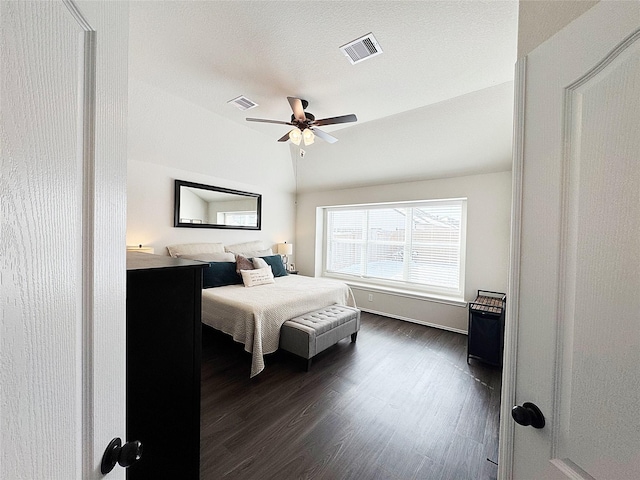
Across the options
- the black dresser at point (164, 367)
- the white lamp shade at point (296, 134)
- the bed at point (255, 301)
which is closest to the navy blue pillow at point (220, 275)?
the bed at point (255, 301)

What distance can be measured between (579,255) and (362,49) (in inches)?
81.8

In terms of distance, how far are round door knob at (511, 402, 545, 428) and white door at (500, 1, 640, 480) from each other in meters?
0.02

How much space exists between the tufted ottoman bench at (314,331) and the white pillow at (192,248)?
2044mm

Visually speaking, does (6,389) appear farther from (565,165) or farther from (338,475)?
(338,475)

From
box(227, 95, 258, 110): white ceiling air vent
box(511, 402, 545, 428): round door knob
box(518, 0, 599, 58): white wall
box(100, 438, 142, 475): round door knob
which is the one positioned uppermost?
box(227, 95, 258, 110): white ceiling air vent

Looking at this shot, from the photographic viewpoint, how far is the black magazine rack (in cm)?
286

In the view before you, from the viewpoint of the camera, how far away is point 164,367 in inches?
39.1

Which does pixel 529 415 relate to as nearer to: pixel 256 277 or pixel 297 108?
pixel 297 108

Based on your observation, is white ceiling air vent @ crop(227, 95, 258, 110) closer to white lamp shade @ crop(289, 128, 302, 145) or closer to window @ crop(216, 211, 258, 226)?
white lamp shade @ crop(289, 128, 302, 145)

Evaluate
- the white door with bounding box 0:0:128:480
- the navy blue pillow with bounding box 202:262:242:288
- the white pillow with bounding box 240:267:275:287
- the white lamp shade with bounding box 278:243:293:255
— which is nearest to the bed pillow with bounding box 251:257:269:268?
the white pillow with bounding box 240:267:275:287

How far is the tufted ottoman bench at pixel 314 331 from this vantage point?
272 centimetres

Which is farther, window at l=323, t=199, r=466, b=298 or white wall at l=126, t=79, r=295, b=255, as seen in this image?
window at l=323, t=199, r=466, b=298

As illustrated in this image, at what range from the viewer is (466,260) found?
395 centimetres

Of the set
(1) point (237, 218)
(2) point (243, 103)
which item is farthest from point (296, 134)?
(1) point (237, 218)
